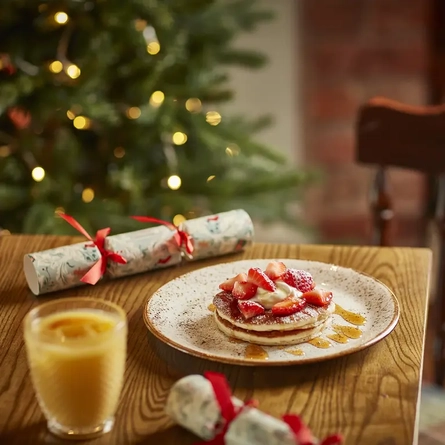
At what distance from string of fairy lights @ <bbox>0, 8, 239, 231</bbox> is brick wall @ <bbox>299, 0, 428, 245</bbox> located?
592 mm

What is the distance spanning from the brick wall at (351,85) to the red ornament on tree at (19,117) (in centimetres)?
106

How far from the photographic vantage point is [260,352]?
98 cm

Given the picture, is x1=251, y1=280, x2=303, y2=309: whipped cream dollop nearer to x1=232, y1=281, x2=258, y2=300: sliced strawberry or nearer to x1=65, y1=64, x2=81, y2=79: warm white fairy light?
x1=232, y1=281, x2=258, y2=300: sliced strawberry

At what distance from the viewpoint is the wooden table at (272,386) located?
84cm

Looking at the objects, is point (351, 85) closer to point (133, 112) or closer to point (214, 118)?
point (214, 118)

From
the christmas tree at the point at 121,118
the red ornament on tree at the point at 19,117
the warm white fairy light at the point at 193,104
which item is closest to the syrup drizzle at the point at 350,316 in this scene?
the christmas tree at the point at 121,118

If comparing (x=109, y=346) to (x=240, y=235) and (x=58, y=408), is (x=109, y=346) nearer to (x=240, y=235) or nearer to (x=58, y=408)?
(x=58, y=408)

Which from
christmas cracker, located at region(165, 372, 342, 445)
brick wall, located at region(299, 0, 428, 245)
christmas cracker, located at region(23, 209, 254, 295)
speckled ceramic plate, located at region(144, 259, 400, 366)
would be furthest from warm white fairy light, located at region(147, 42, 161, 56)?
christmas cracker, located at region(165, 372, 342, 445)

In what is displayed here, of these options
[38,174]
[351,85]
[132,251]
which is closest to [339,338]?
[132,251]

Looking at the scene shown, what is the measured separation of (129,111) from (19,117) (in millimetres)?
320

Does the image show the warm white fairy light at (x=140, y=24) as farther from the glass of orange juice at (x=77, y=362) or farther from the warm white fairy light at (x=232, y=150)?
the glass of orange juice at (x=77, y=362)

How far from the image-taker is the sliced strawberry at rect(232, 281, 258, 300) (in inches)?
40.4

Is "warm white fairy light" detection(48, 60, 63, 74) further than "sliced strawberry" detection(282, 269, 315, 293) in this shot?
Yes

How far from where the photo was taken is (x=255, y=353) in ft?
3.20
